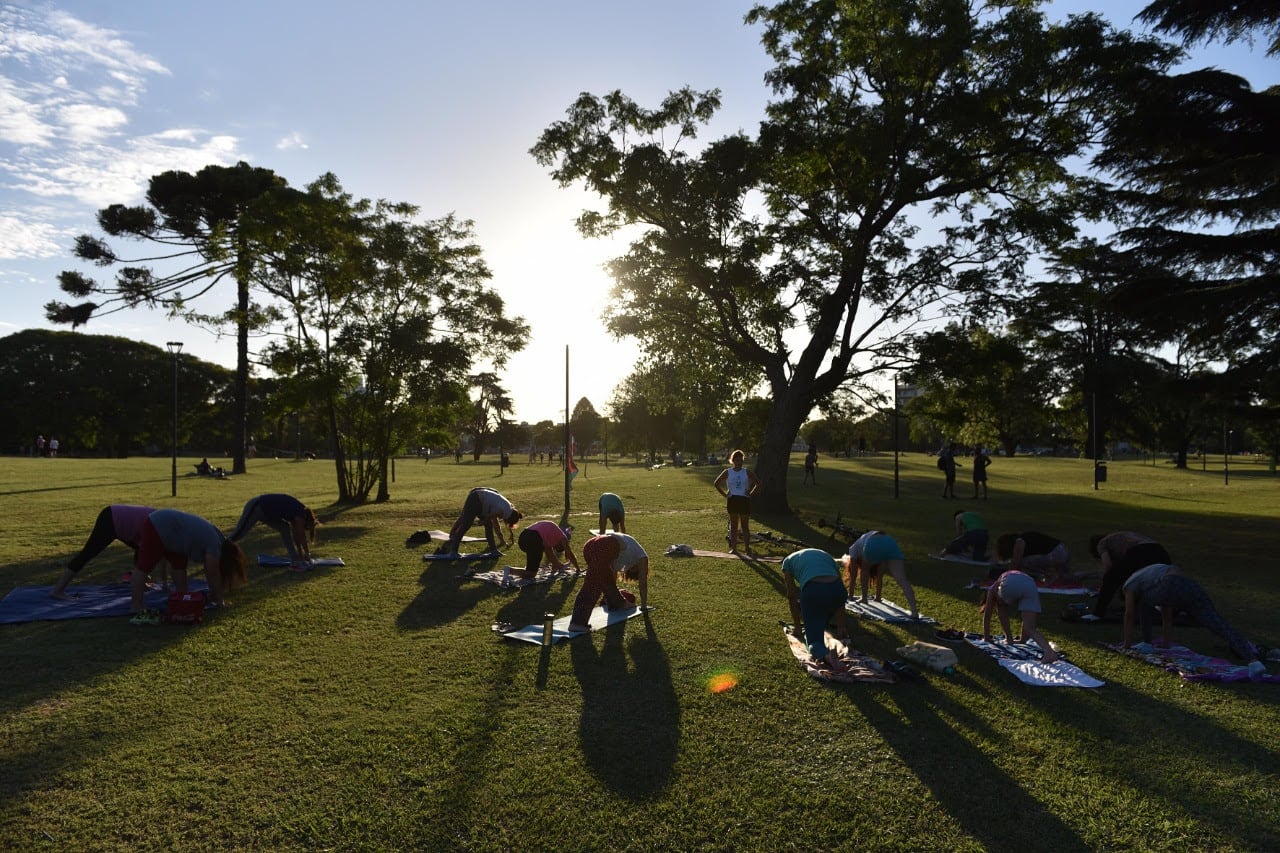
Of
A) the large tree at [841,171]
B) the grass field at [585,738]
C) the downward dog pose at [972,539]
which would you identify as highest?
the large tree at [841,171]

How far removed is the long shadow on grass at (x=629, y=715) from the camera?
4824 millimetres

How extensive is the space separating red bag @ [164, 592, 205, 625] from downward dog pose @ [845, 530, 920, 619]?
8.39 meters

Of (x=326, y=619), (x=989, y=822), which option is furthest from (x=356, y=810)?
(x=326, y=619)

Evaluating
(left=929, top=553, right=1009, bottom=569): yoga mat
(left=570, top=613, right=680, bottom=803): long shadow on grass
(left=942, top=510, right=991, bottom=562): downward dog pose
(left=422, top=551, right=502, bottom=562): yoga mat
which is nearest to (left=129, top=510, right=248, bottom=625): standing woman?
(left=422, top=551, right=502, bottom=562): yoga mat

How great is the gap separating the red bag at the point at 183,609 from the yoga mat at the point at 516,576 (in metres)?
Result: 3.98

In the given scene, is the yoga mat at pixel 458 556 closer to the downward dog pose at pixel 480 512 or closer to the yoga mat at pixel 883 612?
the downward dog pose at pixel 480 512

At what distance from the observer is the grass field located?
4.19 m

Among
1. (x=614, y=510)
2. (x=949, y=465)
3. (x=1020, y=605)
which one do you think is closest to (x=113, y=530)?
(x=614, y=510)

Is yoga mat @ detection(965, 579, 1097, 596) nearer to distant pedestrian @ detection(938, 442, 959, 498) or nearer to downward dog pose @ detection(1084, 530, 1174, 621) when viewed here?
downward dog pose @ detection(1084, 530, 1174, 621)

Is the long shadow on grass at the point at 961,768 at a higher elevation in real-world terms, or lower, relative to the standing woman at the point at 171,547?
lower

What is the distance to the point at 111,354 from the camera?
61.7m

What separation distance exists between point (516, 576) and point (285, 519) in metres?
4.22

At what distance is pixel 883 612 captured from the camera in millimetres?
9375

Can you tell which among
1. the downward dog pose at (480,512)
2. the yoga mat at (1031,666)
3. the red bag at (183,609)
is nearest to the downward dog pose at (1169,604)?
the yoga mat at (1031,666)
